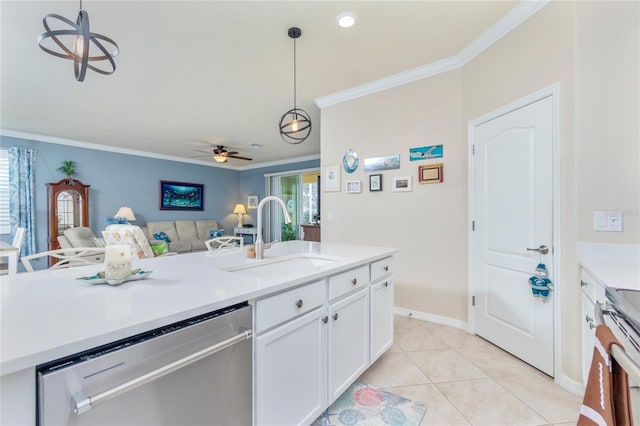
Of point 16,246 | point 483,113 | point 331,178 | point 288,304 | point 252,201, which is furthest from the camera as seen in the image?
point 252,201

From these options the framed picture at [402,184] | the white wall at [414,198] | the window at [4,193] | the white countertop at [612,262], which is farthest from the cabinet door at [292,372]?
the window at [4,193]

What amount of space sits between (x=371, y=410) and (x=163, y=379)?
4.31 feet

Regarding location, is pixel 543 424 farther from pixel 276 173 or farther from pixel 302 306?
pixel 276 173

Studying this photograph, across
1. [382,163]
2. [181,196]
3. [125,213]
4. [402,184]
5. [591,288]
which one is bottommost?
[591,288]

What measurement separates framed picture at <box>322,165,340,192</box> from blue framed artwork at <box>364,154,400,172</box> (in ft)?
1.35

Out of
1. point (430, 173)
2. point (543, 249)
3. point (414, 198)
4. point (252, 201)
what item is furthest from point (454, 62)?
point (252, 201)

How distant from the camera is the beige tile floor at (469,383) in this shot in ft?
5.19

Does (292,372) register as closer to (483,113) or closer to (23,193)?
(483,113)

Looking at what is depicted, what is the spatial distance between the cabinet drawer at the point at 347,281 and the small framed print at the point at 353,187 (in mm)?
1677

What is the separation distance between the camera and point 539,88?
6.51ft

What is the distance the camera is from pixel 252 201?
8.05 m

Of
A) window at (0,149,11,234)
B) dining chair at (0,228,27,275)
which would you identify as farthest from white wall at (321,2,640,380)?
window at (0,149,11,234)

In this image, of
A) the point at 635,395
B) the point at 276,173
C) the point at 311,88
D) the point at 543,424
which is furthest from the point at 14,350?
the point at 276,173

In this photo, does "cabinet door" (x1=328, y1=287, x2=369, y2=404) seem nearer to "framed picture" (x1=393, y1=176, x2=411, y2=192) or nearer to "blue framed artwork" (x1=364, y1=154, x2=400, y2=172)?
"framed picture" (x1=393, y1=176, x2=411, y2=192)
